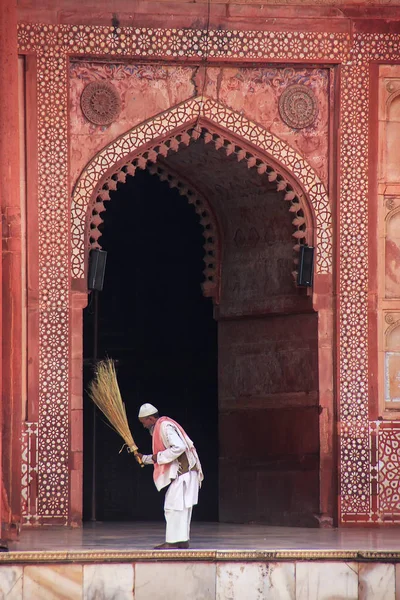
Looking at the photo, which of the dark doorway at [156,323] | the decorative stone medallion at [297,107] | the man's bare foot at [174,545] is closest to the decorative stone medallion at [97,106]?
the decorative stone medallion at [297,107]

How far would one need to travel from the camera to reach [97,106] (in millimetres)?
13883

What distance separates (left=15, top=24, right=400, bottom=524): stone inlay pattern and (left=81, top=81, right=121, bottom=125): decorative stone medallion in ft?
0.65

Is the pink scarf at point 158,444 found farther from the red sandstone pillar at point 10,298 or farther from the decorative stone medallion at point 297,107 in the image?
the decorative stone medallion at point 297,107

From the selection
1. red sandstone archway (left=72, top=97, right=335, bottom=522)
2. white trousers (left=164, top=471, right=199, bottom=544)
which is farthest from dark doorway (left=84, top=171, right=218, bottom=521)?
white trousers (left=164, top=471, right=199, bottom=544)

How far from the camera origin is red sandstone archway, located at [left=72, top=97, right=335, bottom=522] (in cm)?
1386

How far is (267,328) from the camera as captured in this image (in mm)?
14977

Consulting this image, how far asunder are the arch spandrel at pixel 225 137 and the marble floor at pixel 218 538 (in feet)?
7.41

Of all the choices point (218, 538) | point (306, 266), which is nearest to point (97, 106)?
point (306, 266)

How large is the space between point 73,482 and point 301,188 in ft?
10.6

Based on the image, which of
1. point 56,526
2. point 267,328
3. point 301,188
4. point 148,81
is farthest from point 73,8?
point 56,526

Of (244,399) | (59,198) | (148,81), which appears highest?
(148,81)

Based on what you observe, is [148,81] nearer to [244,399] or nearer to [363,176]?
[363,176]

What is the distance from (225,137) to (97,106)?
3.76 feet

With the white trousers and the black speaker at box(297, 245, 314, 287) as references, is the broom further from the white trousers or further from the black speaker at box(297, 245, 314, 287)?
the black speaker at box(297, 245, 314, 287)
